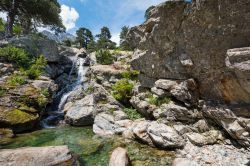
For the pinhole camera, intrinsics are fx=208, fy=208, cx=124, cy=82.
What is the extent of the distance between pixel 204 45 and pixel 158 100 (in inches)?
247

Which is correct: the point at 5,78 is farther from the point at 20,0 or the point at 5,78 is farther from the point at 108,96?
the point at 20,0

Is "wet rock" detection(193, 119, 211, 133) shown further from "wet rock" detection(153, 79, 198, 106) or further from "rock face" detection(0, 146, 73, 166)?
"rock face" detection(0, 146, 73, 166)

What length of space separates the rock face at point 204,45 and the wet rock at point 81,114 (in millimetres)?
7097

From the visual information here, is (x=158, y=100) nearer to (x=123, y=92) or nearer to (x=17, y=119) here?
(x=123, y=92)

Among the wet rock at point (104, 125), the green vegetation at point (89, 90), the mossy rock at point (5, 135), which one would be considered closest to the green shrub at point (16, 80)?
the mossy rock at point (5, 135)

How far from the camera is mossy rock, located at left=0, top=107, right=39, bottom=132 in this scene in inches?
665

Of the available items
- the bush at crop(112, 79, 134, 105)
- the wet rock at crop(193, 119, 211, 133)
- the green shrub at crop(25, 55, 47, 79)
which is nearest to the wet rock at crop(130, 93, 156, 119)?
the bush at crop(112, 79, 134, 105)

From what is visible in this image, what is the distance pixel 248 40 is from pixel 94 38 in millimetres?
52018

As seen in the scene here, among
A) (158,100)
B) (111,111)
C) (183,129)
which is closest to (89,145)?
(111,111)

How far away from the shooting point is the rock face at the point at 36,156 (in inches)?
329

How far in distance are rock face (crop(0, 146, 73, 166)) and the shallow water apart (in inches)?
94.9

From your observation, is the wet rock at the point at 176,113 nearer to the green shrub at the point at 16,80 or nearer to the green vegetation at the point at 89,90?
the green vegetation at the point at 89,90

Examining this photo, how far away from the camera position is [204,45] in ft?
43.9

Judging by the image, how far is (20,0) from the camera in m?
31.1
